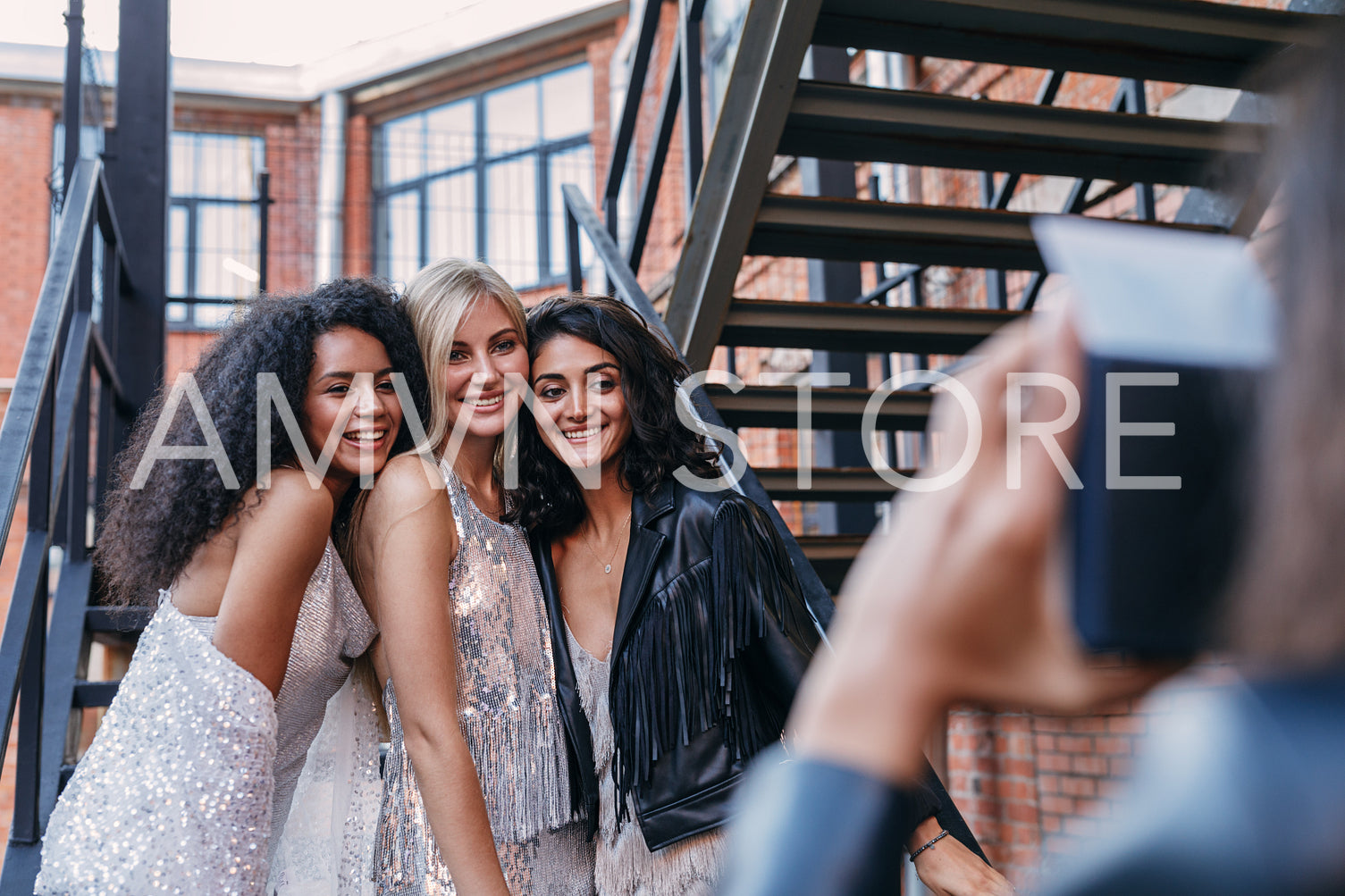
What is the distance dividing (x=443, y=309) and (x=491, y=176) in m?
10.9

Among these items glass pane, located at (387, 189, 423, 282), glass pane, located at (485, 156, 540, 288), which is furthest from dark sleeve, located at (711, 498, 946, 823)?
glass pane, located at (387, 189, 423, 282)

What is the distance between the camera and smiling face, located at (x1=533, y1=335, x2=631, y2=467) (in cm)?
215

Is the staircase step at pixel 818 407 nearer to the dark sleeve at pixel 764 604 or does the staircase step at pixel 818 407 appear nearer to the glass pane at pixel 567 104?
the dark sleeve at pixel 764 604

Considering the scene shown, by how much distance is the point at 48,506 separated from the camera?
2885 millimetres

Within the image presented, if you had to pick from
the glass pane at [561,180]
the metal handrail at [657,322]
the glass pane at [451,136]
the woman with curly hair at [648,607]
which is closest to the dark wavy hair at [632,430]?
the woman with curly hair at [648,607]

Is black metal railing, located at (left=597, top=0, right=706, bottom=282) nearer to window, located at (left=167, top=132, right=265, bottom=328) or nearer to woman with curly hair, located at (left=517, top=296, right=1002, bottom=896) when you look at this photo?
woman with curly hair, located at (left=517, top=296, right=1002, bottom=896)

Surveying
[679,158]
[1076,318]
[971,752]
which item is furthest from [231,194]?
[1076,318]

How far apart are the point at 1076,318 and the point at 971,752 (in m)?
5.67

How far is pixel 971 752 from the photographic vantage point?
5.67 metres

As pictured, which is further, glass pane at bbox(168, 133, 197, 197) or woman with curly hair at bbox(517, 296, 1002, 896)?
glass pane at bbox(168, 133, 197, 197)

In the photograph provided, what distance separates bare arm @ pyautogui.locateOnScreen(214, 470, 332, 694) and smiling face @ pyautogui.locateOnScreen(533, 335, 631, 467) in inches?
20.9

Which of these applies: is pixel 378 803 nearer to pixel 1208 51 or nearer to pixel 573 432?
pixel 573 432

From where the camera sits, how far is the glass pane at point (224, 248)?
40.3 feet

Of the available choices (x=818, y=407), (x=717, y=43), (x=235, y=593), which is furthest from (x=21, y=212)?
(x=235, y=593)
